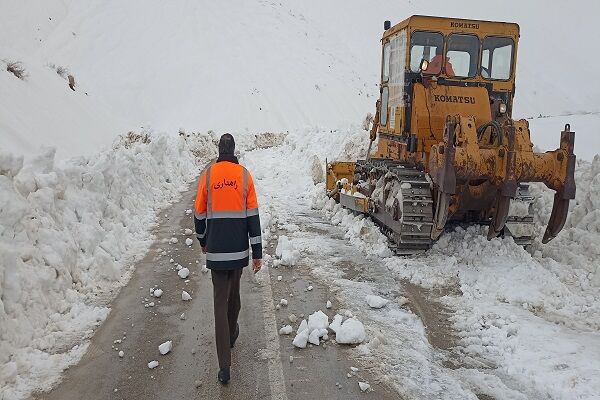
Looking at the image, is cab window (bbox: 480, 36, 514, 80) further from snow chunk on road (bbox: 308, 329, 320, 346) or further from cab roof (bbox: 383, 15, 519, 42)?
snow chunk on road (bbox: 308, 329, 320, 346)

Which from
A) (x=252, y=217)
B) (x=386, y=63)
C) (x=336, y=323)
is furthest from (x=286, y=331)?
(x=386, y=63)

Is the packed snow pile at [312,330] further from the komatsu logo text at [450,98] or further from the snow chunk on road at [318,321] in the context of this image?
the komatsu logo text at [450,98]

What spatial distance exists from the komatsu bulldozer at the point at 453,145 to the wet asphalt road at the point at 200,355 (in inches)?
85.0

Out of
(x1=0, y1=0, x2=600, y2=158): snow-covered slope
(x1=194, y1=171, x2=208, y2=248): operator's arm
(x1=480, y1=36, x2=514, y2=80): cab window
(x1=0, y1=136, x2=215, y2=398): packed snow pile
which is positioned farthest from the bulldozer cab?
(x1=0, y1=0, x2=600, y2=158): snow-covered slope

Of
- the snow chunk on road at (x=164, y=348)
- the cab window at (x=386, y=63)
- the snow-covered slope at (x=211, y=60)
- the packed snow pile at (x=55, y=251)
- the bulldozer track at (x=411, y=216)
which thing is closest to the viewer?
the packed snow pile at (x=55, y=251)

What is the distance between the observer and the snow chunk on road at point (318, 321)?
5.06 metres

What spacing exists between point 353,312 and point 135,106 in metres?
35.0

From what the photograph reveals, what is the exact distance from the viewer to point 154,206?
35.8 ft

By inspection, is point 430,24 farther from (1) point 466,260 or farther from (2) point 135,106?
(2) point 135,106

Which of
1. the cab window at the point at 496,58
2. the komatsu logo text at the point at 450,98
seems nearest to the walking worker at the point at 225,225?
the komatsu logo text at the point at 450,98

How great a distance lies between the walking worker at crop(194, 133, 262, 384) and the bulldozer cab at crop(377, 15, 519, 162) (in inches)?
173

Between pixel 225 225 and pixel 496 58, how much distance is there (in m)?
6.13

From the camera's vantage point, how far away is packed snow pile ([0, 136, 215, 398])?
4520mm

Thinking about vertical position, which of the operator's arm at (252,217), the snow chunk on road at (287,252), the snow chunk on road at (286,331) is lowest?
the snow chunk on road at (286,331)
